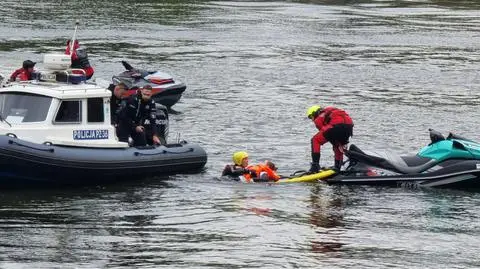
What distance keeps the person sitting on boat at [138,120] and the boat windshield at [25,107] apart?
1784 mm

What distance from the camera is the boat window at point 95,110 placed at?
727 inches

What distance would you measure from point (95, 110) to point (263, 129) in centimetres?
853

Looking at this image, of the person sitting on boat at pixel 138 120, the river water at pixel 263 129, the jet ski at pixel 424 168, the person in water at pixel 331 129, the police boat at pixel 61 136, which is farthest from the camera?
the person in water at pixel 331 129

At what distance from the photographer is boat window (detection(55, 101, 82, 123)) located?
18.0 m

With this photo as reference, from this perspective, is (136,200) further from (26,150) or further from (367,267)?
(367,267)

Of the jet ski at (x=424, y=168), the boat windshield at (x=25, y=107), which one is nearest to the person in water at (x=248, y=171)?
the jet ski at (x=424, y=168)

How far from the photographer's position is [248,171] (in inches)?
776

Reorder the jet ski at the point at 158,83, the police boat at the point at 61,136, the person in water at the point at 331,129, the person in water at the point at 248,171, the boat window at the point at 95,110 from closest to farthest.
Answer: the police boat at the point at 61,136, the boat window at the point at 95,110, the person in water at the point at 248,171, the person in water at the point at 331,129, the jet ski at the point at 158,83

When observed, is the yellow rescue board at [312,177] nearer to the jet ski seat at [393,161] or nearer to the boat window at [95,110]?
the jet ski seat at [393,161]

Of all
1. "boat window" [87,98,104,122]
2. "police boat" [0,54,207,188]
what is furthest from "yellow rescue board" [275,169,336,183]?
"boat window" [87,98,104,122]

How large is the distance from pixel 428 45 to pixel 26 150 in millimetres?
32013

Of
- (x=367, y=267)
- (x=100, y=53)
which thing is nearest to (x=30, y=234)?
(x=367, y=267)

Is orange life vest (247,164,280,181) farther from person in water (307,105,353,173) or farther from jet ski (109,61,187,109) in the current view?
jet ski (109,61,187,109)

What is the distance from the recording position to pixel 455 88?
34.8 metres
